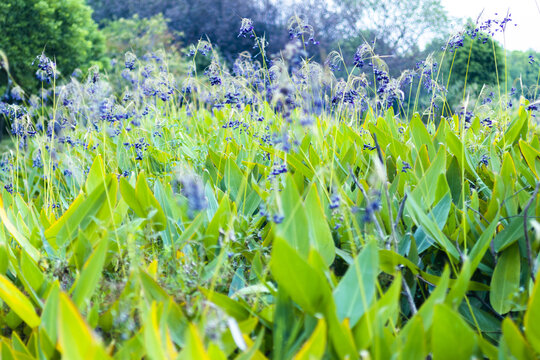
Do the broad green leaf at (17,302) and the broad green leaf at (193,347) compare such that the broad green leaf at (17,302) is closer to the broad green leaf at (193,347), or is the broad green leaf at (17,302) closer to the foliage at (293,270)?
the foliage at (293,270)

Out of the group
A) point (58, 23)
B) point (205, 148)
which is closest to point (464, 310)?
point (205, 148)

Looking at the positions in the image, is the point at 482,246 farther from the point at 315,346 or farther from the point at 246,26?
the point at 246,26

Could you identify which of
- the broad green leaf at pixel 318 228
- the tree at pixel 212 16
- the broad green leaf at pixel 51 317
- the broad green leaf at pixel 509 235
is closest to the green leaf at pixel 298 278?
the broad green leaf at pixel 318 228

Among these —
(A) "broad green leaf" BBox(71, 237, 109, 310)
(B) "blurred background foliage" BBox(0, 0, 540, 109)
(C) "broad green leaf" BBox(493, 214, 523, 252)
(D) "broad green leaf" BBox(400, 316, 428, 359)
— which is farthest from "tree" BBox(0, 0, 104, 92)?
(D) "broad green leaf" BBox(400, 316, 428, 359)

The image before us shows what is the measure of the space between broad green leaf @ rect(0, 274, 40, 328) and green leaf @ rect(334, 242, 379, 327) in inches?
32.4

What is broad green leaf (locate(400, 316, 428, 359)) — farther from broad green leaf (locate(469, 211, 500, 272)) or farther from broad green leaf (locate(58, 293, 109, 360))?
broad green leaf (locate(58, 293, 109, 360))

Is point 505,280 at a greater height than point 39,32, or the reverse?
point 39,32

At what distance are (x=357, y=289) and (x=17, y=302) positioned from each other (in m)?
0.89

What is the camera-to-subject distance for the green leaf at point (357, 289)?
1.10 meters

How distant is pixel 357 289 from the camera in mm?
1121

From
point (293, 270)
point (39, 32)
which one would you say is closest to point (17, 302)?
point (293, 270)

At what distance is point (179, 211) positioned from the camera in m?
1.73

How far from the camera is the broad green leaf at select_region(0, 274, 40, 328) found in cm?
121

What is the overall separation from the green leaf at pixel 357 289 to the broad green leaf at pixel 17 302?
2.70 feet
